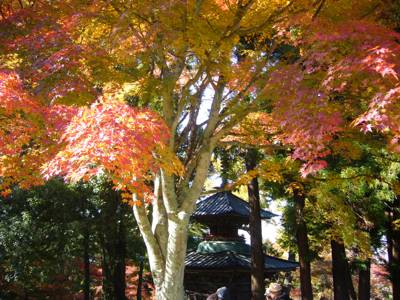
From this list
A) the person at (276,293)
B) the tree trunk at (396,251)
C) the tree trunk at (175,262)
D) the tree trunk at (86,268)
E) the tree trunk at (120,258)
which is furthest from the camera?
the tree trunk at (86,268)

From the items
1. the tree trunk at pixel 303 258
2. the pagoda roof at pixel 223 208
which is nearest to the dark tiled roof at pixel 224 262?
the pagoda roof at pixel 223 208

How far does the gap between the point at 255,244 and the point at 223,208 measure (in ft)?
15.1

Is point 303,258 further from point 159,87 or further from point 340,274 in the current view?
point 159,87

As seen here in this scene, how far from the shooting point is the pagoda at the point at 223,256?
15.4 meters

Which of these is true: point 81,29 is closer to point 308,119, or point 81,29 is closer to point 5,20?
point 5,20

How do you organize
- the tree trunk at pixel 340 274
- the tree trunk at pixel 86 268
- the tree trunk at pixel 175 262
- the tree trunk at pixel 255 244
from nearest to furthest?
1. the tree trunk at pixel 175 262
2. the tree trunk at pixel 255 244
3. the tree trunk at pixel 340 274
4. the tree trunk at pixel 86 268

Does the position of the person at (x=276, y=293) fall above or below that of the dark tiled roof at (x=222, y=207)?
below

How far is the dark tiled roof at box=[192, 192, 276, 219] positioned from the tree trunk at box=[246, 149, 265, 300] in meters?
3.90

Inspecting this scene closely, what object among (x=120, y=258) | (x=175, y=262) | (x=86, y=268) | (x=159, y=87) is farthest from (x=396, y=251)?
(x=86, y=268)

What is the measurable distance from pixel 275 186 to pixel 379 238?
4.83 m

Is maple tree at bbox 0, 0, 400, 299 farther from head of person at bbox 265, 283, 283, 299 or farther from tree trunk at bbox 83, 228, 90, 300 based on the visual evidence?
tree trunk at bbox 83, 228, 90, 300

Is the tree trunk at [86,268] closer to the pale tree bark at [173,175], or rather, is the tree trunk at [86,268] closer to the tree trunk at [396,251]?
the pale tree bark at [173,175]

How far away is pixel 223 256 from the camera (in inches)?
624

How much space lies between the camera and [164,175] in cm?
691
